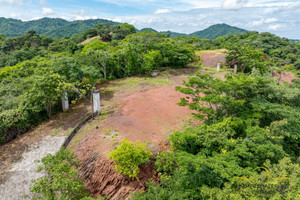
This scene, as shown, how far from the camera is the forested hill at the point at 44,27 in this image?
433 ft

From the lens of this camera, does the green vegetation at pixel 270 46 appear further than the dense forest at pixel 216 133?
Yes

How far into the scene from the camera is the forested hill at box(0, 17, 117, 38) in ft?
433

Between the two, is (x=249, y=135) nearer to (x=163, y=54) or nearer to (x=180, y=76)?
(x=180, y=76)

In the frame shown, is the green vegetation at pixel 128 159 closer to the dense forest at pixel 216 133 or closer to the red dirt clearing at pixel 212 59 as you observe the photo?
the dense forest at pixel 216 133

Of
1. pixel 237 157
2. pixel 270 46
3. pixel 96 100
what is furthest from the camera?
pixel 270 46

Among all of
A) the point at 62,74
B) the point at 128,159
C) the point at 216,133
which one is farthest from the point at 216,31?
the point at 128,159

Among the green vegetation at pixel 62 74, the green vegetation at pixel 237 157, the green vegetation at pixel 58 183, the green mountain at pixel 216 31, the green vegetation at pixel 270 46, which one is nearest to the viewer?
the green vegetation at pixel 237 157

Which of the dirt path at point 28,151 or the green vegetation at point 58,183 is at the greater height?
the green vegetation at point 58,183

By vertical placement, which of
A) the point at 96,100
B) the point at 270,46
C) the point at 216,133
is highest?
the point at 270,46

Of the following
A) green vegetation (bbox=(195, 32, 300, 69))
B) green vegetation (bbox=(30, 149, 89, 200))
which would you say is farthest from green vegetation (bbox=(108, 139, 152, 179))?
green vegetation (bbox=(195, 32, 300, 69))

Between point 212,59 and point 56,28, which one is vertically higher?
point 56,28

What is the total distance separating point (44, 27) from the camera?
165m

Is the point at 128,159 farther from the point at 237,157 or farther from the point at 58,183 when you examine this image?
the point at 237,157

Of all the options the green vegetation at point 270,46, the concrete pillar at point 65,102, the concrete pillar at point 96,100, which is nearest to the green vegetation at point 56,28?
the green vegetation at point 270,46
